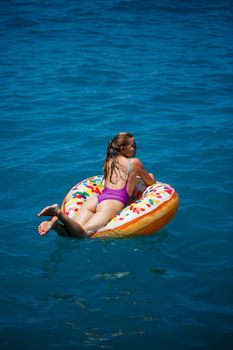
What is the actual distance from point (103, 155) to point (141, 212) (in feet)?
8.08

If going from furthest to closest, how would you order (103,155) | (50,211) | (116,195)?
(103,155) < (116,195) < (50,211)

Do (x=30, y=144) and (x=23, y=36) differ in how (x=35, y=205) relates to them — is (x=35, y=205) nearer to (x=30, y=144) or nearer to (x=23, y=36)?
(x=30, y=144)

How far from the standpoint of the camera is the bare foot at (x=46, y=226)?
4.89 meters

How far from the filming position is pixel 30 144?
8.02m

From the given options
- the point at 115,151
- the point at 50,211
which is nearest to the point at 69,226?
the point at 50,211

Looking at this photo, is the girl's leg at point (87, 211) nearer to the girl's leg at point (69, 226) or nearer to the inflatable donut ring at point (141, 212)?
the inflatable donut ring at point (141, 212)

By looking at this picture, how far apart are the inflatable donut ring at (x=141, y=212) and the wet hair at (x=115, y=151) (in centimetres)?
45

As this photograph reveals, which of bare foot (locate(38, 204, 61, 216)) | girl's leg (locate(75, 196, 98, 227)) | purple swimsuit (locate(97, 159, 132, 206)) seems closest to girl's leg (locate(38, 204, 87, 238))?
bare foot (locate(38, 204, 61, 216))

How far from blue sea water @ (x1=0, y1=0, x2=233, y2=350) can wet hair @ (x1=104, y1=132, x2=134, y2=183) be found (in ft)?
2.99

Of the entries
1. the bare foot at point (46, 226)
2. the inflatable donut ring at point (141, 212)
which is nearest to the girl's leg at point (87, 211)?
the inflatable donut ring at point (141, 212)

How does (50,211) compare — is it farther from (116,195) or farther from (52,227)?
(116,195)

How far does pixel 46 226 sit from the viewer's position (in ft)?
16.1

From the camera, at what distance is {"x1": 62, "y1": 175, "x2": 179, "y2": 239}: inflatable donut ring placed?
529 centimetres

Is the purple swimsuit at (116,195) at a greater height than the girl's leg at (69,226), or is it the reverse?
the purple swimsuit at (116,195)
